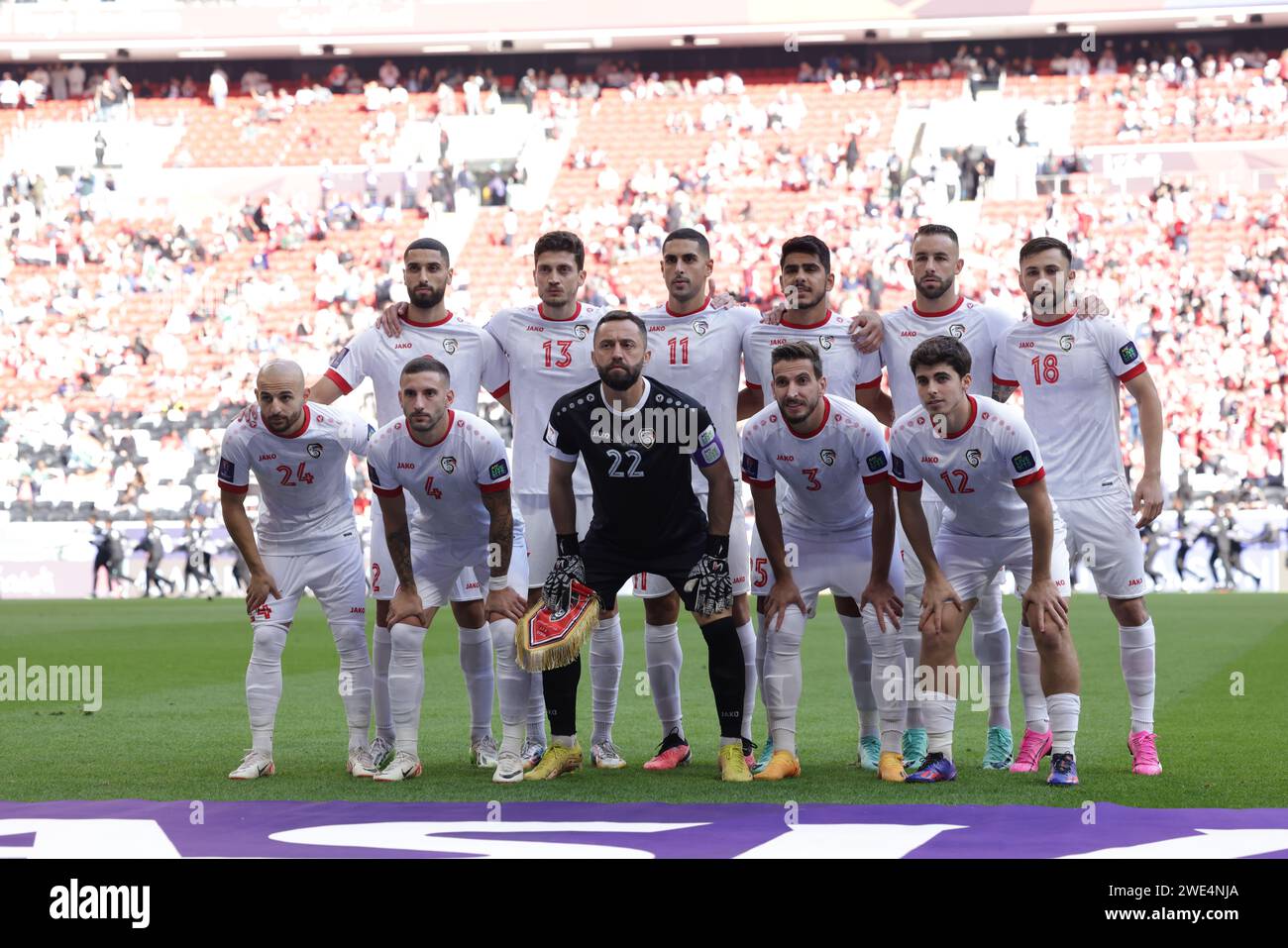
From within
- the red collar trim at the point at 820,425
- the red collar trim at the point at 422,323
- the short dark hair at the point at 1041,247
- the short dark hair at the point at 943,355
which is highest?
the short dark hair at the point at 1041,247

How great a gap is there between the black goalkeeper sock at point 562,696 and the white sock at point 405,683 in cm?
62

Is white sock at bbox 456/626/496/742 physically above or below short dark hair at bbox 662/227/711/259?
below

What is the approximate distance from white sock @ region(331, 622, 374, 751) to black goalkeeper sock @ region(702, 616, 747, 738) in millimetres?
1777

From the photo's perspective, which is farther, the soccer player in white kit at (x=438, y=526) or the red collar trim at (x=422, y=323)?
the red collar trim at (x=422, y=323)

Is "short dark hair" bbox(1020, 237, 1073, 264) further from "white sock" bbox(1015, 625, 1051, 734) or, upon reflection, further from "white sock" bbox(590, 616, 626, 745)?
"white sock" bbox(590, 616, 626, 745)

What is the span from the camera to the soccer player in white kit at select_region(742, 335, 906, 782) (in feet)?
24.2

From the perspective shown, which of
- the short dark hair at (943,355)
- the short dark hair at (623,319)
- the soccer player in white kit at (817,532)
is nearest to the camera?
the short dark hair at (943,355)

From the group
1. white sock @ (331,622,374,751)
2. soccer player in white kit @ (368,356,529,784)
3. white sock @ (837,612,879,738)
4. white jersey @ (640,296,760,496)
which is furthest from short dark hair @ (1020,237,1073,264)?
white sock @ (331,622,374,751)

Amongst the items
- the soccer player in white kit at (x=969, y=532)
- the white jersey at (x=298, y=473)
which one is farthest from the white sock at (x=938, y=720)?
the white jersey at (x=298, y=473)

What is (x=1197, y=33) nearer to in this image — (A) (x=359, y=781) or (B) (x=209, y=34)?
(B) (x=209, y=34)

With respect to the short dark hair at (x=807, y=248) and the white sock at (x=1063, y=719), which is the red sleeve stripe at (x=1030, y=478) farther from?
the short dark hair at (x=807, y=248)

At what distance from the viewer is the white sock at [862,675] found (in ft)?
26.3
